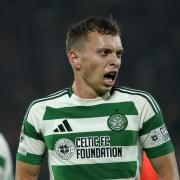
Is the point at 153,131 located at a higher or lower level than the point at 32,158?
higher

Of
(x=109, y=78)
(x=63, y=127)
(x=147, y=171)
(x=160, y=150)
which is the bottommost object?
(x=147, y=171)

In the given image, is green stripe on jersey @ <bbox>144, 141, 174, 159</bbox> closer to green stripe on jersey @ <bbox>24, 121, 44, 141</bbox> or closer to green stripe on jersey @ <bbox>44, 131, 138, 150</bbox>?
green stripe on jersey @ <bbox>44, 131, 138, 150</bbox>

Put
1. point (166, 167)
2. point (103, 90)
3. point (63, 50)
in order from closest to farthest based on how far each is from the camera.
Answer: point (166, 167) < point (103, 90) < point (63, 50)

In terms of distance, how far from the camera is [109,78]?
3.32 metres

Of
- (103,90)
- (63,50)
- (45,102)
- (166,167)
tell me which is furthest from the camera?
(63,50)

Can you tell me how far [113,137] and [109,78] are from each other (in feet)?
0.97

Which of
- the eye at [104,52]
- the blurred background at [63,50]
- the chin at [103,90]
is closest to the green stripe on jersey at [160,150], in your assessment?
the chin at [103,90]

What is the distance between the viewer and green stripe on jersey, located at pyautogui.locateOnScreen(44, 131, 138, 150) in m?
3.30

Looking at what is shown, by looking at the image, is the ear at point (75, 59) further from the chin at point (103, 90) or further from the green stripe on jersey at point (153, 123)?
the green stripe on jersey at point (153, 123)

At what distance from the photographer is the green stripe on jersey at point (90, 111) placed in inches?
132

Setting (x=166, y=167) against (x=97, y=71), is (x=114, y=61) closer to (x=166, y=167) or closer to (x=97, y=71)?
(x=97, y=71)

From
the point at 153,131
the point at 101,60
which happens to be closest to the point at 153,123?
the point at 153,131

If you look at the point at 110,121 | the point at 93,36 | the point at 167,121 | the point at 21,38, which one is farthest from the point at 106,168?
the point at 21,38

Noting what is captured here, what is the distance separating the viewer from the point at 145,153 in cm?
345
